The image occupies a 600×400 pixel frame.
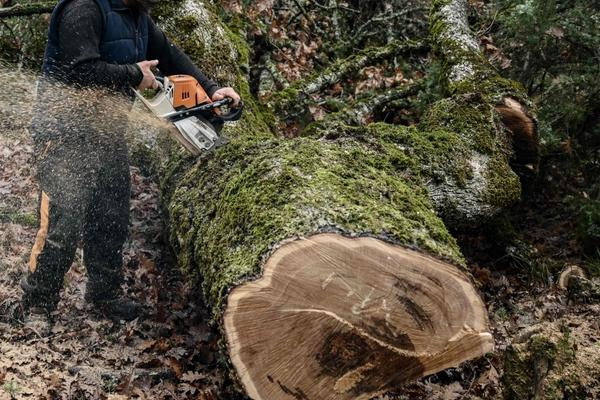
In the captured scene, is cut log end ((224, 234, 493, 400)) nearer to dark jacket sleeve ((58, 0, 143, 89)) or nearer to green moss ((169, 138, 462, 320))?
green moss ((169, 138, 462, 320))

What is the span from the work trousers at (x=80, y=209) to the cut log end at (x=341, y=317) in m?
1.72

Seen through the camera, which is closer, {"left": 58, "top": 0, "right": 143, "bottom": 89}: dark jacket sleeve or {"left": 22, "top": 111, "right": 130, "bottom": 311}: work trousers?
{"left": 58, "top": 0, "right": 143, "bottom": 89}: dark jacket sleeve

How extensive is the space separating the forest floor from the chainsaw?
115 cm

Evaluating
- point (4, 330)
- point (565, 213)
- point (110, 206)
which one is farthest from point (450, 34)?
point (4, 330)

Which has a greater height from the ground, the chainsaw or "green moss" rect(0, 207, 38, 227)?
the chainsaw

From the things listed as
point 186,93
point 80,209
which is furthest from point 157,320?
point 186,93

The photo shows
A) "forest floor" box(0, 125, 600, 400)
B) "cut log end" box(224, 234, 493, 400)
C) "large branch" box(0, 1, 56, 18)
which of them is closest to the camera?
"cut log end" box(224, 234, 493, 400)

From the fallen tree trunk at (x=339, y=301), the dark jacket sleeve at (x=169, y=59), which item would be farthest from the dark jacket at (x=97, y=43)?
the fallen tree trunk at (x=339, y=301)

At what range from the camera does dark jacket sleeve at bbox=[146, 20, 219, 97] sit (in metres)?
4.29

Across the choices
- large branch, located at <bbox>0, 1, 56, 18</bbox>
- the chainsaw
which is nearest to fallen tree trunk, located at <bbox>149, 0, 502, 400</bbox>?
the chainsaw

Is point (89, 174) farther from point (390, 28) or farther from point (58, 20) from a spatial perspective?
point (390, 28)

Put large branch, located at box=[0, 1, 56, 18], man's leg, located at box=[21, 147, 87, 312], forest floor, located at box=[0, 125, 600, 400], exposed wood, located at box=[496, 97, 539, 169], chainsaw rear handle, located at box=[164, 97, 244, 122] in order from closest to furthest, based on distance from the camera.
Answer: forest floor, located at box=[0, 125, 600, 400]
man's leg, located at box=[21, 147, 87, 312]
chainsaw rear handle, located at box=[164, 97, 244, 122]
exposed wood, located at box=[496, 97, 539, 169]
large branch, located at box=[0, 1, 56, 18]

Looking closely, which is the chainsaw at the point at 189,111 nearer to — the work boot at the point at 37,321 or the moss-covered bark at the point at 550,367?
the work boot at the point at 37,321

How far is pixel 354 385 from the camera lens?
109 inches
